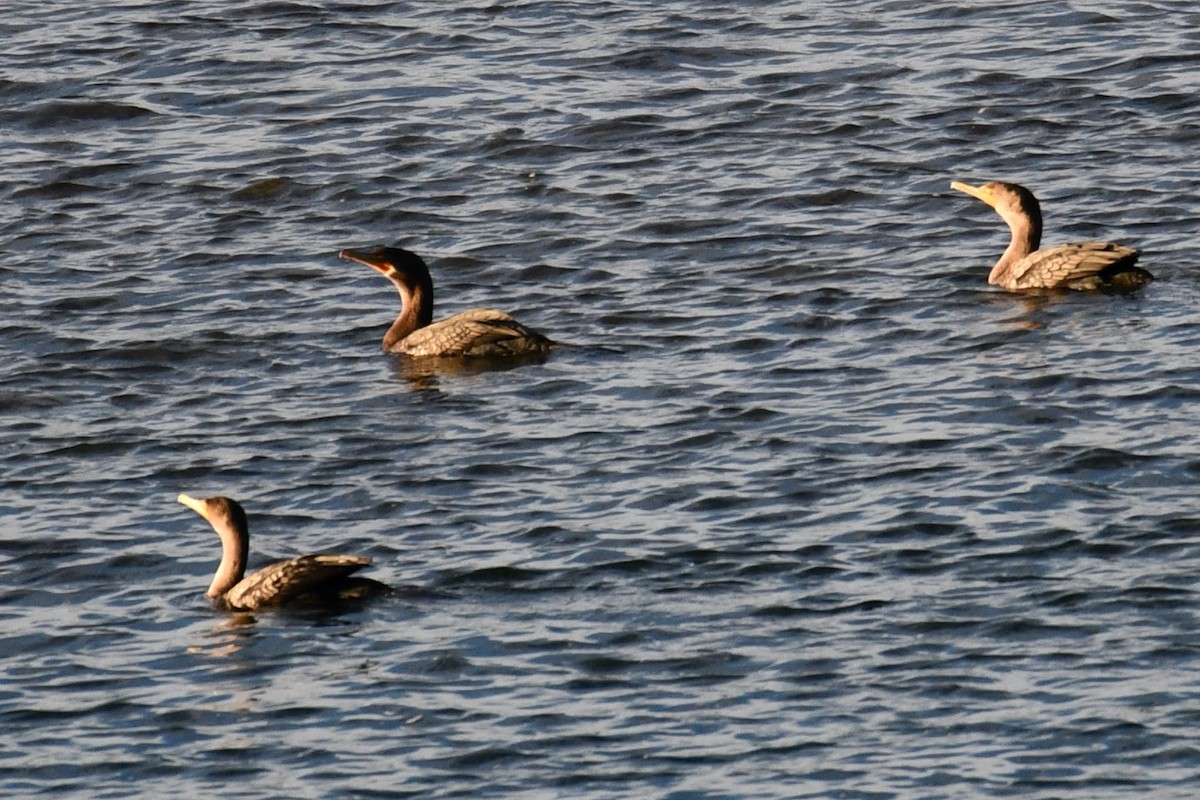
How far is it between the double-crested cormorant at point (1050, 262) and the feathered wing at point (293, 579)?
6.56 meters

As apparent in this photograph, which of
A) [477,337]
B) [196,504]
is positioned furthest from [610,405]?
[196,504]

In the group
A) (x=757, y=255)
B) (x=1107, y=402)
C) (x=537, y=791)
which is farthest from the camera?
(x=757, y=255)

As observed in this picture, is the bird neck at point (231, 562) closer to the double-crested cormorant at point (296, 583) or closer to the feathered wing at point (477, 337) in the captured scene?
the double-crested cormorant at point (296, 583)

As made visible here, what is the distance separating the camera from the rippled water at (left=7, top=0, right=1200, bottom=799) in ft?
41.1

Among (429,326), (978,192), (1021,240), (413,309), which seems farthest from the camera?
(978,192)

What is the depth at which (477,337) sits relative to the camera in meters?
18.5

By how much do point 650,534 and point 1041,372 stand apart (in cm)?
351

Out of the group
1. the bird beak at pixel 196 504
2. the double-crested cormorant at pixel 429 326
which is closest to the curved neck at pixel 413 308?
the double-crested cormorant at pixel 429 326

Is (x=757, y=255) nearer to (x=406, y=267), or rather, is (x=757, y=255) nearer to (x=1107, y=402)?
(x=406, y=267)

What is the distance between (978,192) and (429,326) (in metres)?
4.14

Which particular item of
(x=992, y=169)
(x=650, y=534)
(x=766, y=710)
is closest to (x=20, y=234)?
(x=992, y=169)

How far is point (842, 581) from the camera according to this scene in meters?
14.0

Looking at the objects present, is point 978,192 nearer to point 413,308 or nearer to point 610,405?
point 413,308

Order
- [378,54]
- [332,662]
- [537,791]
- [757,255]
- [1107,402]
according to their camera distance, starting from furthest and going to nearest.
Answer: [378,54], [757,255], [1107,402], [332,662], [537,791]
